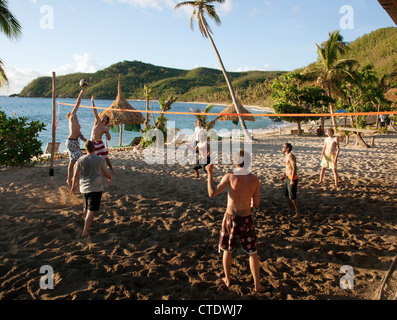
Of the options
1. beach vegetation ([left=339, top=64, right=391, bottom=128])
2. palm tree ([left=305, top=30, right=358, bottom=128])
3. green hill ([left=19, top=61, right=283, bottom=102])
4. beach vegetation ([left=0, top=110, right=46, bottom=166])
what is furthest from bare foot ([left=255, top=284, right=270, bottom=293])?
green hill ([left=19, top=61, right=283, bottom=102])

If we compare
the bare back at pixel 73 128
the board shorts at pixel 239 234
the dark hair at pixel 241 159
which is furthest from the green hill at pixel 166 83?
the board shorts at pixel 239 234

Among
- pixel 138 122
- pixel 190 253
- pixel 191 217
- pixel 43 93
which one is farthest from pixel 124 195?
pixel 43 93

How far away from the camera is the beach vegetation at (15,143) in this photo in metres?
7.41

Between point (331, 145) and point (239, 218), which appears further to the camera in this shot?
point (331, 145)

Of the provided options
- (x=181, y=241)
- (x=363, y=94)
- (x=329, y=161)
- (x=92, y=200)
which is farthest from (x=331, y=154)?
(x=363, y=94)

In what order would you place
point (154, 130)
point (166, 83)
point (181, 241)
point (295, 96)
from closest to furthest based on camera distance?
1. point (181, 241)
2. point (154, 130)
3. point (295, 96)
4. point (166, 83)

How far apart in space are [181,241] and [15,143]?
6.29 metres

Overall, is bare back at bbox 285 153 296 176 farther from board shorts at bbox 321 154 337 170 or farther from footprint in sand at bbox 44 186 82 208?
footprint in sand at bbox 44 186 82 208

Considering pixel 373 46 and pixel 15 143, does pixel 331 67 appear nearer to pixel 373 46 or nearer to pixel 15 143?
pixel 15 143

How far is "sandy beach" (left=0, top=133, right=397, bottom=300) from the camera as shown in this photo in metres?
2.80

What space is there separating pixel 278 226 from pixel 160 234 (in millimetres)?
1785

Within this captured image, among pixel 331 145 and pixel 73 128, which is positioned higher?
pixel 73 128

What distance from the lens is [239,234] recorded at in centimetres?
275
